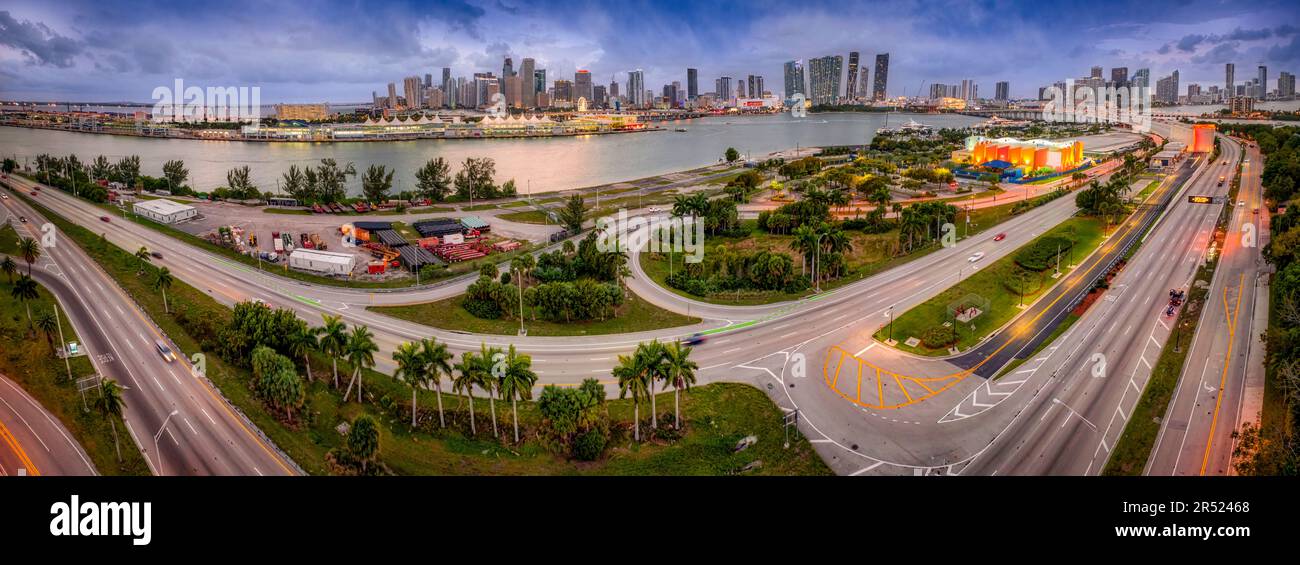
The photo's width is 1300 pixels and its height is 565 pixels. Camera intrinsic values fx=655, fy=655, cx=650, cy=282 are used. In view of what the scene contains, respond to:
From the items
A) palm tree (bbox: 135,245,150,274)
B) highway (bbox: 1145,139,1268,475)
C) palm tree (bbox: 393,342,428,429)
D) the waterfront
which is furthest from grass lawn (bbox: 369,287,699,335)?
the waterfront

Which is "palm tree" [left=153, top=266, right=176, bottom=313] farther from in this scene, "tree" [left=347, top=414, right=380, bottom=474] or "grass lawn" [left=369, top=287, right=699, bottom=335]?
"tree" [left=347, top=414, right=380, bottom=474]

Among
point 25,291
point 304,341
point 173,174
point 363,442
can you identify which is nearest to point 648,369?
point 363,442

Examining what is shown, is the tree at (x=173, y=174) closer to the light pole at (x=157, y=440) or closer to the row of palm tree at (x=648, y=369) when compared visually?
the light pole at (x=157, y=440)

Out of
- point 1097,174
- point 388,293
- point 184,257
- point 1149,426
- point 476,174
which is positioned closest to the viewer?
point 1149,426

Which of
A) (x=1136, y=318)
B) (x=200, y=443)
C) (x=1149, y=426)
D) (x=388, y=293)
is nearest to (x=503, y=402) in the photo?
(x=200, y=443)

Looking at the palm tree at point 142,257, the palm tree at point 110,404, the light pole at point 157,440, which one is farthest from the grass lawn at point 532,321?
the palm tree at point 142,257

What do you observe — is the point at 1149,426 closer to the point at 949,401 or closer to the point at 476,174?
the point at 949,401

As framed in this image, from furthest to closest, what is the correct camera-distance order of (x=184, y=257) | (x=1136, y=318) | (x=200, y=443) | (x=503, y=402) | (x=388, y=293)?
1. (x=184, y=257)
2. (x=388, y=293)
3. (x=1136, y=318)
4. (x=503, y=402)
5. (x=200, y=443)
